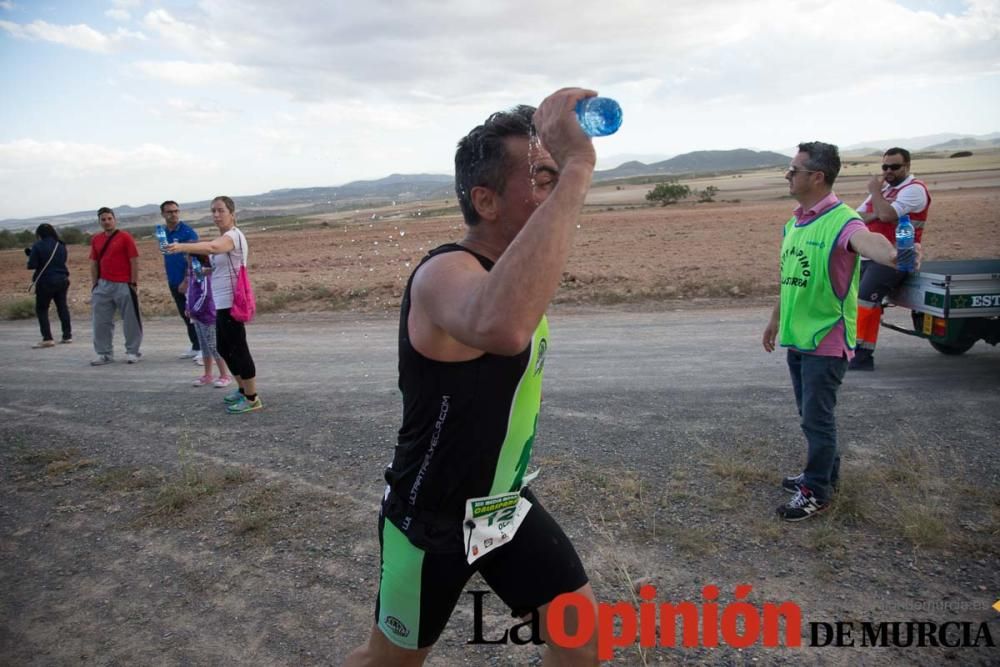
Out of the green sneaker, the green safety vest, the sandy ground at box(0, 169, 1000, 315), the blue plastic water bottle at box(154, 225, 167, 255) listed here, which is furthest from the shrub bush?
the green safety vest

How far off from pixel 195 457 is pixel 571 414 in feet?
10.5

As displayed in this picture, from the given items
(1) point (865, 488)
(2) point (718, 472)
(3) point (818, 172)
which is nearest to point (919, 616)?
(1) point (865, 488)

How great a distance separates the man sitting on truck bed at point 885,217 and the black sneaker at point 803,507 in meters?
3.38

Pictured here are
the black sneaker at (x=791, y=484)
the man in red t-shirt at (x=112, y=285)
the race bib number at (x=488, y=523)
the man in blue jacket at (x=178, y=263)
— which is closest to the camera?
the race bib number at (x=488, y=523)

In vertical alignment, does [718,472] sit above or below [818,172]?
below

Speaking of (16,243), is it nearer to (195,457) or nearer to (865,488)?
(195,457)

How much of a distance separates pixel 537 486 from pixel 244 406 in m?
3.44

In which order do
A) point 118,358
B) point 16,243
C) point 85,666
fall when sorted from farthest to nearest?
1. point 16,243
2. point 118,358
3. point 85,666

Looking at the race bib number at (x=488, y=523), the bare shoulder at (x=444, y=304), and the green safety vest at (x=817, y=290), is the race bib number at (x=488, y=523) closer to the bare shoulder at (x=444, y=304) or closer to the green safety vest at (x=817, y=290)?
the bare shoulder at (x=444, y=304)

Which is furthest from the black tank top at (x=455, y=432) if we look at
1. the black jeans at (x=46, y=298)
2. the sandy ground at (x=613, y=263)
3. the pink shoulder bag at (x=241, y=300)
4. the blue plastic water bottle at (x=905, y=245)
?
the black jeans at (x=46, y=298)

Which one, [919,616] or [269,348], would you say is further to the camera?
[269,348]

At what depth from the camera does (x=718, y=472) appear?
14.9 feet

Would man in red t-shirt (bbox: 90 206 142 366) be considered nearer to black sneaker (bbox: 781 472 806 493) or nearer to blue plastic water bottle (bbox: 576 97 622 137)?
→ black sneaker (bbox: 781 472 806 493)

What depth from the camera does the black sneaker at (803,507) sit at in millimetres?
3910
